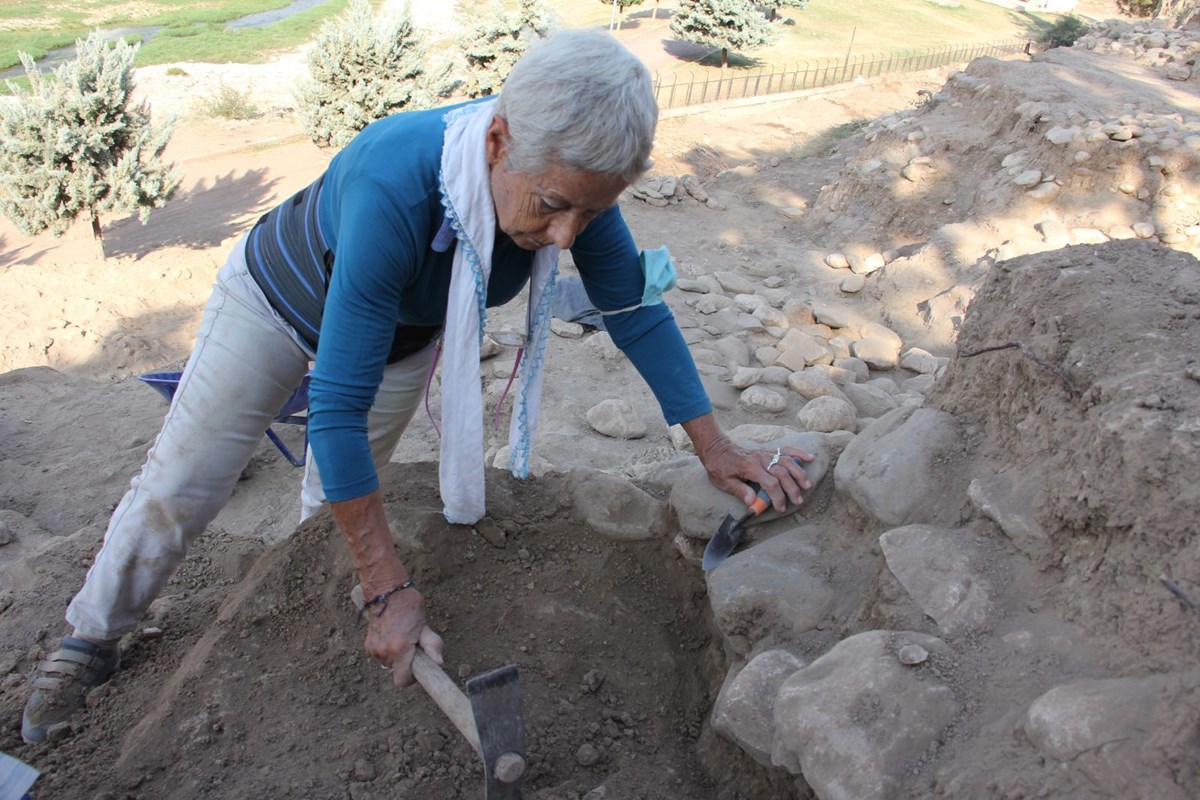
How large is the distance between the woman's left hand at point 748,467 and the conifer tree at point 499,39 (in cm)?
→ 1280

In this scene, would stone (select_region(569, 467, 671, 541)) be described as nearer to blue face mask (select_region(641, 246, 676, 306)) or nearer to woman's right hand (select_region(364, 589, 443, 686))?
blue face mask (select_region(641, 246, 676, 306))

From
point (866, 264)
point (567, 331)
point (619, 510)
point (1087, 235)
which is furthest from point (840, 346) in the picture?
point (619, 510)

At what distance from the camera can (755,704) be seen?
1682 millimetres

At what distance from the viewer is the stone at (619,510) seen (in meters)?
2.45

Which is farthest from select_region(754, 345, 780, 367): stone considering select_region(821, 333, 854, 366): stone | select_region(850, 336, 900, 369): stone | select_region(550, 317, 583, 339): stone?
select_region(550, 317, 583, 339): stone

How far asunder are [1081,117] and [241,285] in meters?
7.38

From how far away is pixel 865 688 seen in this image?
58.3 inches

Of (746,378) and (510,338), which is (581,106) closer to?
(510,338)

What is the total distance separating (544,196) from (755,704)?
1095 millimetres

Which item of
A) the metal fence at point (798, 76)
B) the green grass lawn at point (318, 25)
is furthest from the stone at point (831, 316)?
the green grass lawn at point (318, 25)

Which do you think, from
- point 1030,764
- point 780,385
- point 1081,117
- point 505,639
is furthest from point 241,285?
point 1081,117

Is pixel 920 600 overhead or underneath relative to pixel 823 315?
overhead

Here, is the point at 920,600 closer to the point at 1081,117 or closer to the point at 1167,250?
the point at 1167,250

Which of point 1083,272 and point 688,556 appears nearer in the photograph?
point 1083,272
